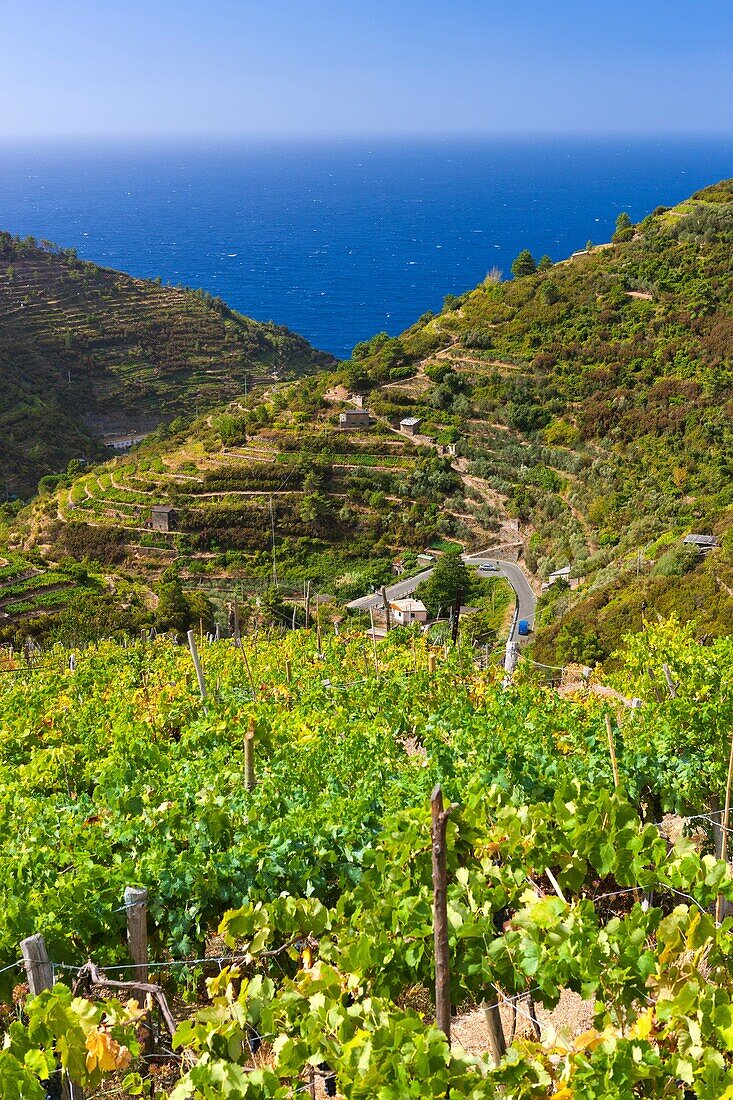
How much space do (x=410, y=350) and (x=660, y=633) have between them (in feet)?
130

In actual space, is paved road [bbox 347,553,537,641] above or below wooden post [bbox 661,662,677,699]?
below

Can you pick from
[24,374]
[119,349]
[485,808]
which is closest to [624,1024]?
[485,808]

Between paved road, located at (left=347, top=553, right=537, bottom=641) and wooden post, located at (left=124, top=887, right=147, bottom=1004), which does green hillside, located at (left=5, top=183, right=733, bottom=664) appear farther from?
wooden post, located at (left=124, top=887, right=147, bottom=1004)

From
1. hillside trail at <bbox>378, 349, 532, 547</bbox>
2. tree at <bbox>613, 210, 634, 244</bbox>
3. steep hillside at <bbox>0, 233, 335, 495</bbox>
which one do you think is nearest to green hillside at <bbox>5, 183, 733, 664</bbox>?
hillside trail at <bbox>378, 349, 532, 547</bbox>

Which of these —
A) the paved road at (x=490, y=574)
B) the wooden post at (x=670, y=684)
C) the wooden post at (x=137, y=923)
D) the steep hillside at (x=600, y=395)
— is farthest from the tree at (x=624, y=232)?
the wooden post at (x=137, y=923)

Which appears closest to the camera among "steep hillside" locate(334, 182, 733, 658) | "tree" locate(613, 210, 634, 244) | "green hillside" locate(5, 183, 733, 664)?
"steep hillside" locate(334, 182, 733, 658)

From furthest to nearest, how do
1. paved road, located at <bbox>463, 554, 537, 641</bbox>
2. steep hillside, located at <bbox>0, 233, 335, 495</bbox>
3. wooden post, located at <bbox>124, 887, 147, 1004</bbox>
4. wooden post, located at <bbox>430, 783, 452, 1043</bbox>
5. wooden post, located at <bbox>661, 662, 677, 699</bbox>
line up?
steep hillside, located at <bbox>0, 233, 335, 495</bbox> < paved road, located at <bbox>463, 554, 537, 641</bbox> < wooden post, located at <bbox>661, 662, 677, 699</bbox> < wooden post, located at <bbox>124, 887, 147, 1004</bbox> < wooden post, located at <bbox>430, 783, 452, 1043</bbox>

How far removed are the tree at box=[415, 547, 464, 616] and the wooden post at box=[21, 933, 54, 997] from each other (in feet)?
80.4

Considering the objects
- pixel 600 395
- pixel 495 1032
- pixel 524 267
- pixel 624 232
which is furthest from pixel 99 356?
pixel 495 1032

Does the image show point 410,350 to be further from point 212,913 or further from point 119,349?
point 212,913

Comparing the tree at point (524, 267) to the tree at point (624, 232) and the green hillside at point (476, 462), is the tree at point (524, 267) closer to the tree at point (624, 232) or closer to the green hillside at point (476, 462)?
the tree at point (624, 232)

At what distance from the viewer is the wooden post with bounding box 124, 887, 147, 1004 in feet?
12.6

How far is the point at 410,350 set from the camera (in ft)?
160

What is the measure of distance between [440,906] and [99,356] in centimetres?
7578
